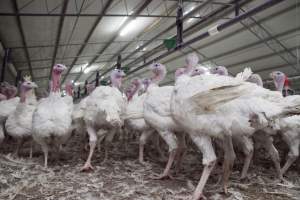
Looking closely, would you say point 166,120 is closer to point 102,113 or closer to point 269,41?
point 102,113

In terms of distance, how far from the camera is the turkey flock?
340 centimetres

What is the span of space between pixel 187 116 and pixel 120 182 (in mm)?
1498

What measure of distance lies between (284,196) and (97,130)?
3.20 metres

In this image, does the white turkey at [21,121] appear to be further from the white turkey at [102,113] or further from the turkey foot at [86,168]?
the turkey foot at [86,168]

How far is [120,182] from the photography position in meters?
4.23

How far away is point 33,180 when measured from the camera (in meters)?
4.21

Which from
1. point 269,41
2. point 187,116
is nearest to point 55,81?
point 187,116

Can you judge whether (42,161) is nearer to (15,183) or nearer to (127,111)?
(15,183)

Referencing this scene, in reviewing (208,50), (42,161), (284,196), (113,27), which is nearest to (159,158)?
(42,161)

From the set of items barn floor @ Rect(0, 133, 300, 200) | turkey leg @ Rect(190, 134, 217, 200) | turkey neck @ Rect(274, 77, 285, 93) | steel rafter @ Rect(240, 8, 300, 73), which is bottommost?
barn floor @ Rect(0, 133, 300, 200)

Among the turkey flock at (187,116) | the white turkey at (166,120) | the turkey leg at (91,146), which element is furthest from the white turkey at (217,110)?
the turkey leg at (91,146)

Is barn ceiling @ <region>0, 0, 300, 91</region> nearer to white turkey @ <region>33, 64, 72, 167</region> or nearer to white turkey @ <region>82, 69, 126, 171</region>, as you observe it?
white turkey @ <region>82, 69, 126, 171</region>

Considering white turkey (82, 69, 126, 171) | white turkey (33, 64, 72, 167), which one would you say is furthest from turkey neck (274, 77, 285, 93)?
white turkey (33, 64, 72, 167)

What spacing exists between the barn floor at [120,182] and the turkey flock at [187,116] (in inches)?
8.6
